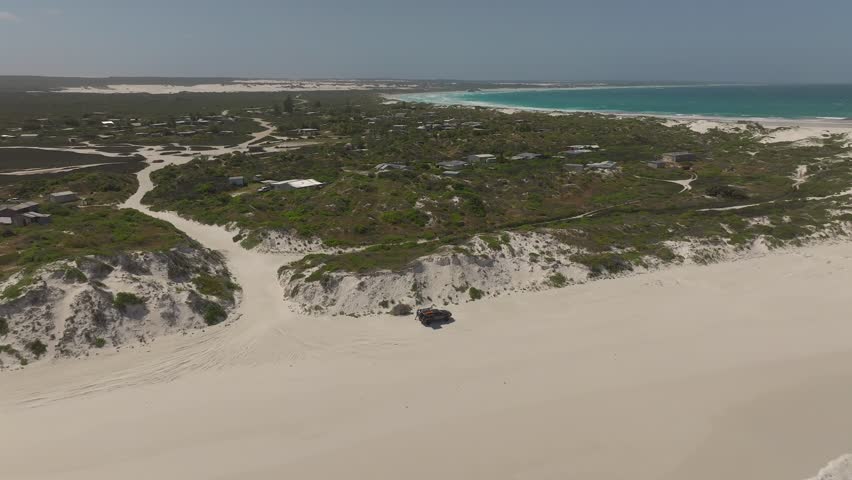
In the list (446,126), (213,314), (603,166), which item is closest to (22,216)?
(213,314)

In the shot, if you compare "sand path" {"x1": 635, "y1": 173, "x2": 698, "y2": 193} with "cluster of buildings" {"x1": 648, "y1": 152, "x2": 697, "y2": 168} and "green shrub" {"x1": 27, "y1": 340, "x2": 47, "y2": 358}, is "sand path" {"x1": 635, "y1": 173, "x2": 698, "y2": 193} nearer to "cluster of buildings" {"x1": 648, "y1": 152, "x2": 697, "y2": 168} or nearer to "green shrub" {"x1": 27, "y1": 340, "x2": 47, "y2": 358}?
"cluster of buildings" {"x1": 648, "y1": 152, "x2": 697, "y2": 168}

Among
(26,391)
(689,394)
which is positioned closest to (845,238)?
(689,394)

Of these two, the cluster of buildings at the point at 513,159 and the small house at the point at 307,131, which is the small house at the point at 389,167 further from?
the small house at the point at 307,131

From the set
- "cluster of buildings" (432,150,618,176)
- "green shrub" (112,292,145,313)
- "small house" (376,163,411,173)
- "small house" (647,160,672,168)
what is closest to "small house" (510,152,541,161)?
"cluster of buildings" (432,150,618,176)

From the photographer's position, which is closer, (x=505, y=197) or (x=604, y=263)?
(x=604, y=263)

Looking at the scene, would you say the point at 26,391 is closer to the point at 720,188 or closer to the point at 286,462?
the point at 286,462

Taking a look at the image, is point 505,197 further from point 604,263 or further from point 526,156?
point 526,156
